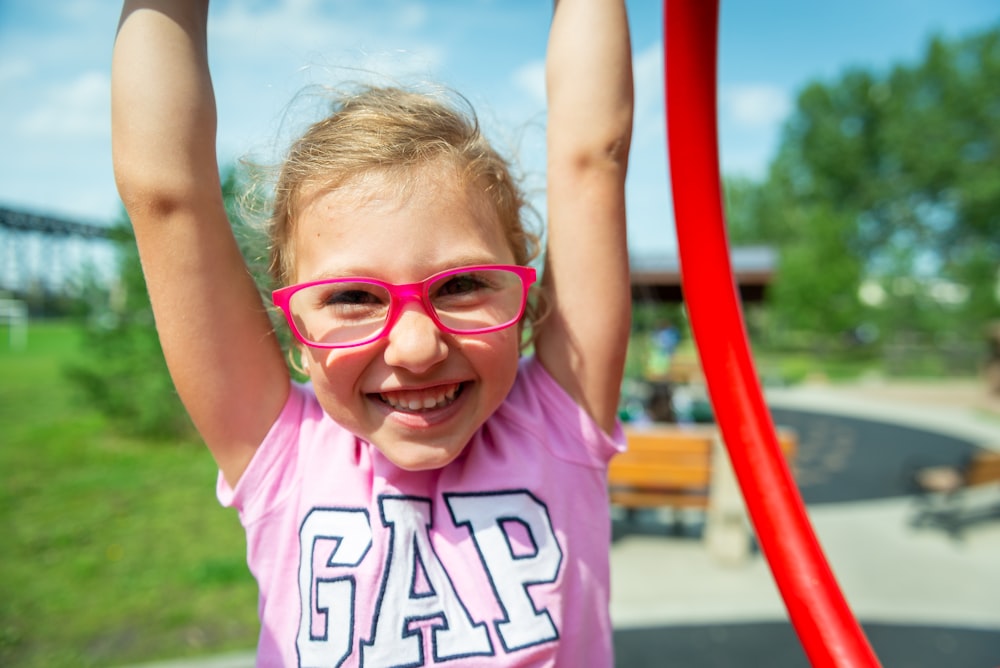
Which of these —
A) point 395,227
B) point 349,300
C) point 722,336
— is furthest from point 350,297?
point 722,336

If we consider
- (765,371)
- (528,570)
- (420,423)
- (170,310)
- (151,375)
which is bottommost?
(765,371)

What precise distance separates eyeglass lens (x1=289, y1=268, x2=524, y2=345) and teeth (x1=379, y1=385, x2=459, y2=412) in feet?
0.33

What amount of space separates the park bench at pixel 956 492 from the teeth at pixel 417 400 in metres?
6.12

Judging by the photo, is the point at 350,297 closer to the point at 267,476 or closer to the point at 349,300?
the point at 349,300

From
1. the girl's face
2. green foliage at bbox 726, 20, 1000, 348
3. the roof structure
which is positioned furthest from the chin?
green foliage at bbox 726, 20, 1000, 348

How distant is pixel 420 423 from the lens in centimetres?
103

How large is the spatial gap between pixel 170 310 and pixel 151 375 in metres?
8.30

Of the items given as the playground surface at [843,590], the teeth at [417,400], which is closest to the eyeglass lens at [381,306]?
the teeth at [417,400]

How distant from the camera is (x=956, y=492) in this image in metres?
5.85

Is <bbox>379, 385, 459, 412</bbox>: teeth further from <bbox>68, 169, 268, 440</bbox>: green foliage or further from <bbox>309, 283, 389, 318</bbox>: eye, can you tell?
<bbox>68, 169, 268, 440</bbox>: green foliage

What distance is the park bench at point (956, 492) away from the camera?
5.88m

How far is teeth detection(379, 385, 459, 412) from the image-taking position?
104cm

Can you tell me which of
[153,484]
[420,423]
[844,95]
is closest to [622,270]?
[420,423]

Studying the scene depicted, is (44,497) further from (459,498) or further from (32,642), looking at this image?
(459,498)
